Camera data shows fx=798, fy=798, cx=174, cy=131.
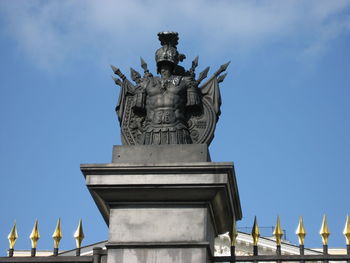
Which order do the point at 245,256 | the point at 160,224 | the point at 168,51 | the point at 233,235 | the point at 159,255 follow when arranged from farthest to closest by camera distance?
the point at 168,51 → the point at 233,235 → the point at 245,256 → the point at 160,224 → the point at 159,255

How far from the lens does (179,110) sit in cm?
895

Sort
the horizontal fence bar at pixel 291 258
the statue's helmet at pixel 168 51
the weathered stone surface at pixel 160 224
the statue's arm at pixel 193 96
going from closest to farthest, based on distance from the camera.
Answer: the weathered stone surface at pixel 160 224 → the horizontal fence bar at pixel 291 258 → the statue's arm at pixel 193 96 → the statue's helmet at pixel 168 51

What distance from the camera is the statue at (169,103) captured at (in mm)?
8828

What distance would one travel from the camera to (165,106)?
29.4 feet

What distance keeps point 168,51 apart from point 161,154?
4.84 ft

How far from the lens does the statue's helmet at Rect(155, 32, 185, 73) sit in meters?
9.32

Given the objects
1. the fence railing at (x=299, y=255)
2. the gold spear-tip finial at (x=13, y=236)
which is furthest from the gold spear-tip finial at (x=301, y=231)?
the gold spear-tip finial at (x=13, y=236)

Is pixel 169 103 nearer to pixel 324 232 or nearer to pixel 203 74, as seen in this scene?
pixel 203 74

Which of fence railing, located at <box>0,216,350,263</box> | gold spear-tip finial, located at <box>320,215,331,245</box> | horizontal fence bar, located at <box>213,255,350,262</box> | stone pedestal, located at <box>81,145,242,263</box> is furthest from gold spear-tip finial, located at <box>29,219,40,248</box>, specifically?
gold spear-tip finial, located at <box>320,215,331,245</box>

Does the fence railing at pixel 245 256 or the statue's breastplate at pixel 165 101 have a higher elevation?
the statue's breastplate at pixel 165 101

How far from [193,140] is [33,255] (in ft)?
7.21

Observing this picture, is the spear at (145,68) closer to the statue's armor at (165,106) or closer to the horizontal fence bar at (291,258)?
the statue's armor at (165,106)

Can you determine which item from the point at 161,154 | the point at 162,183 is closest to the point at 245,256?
the point at 162,183

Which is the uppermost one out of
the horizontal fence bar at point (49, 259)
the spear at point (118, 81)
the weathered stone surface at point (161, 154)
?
the spear at point (118, 81)
